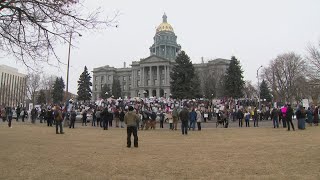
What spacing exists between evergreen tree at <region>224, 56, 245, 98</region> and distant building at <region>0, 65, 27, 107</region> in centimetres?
5455

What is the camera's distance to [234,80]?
6738 centimetres

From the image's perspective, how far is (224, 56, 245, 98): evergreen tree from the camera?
67375mm

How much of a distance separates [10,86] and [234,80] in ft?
234

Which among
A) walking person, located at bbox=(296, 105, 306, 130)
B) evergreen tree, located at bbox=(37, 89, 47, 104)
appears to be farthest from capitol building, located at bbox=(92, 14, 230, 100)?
walking person, located at bbox=(296, 105, 306, 130)

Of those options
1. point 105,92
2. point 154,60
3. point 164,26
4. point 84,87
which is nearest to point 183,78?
point 84,87

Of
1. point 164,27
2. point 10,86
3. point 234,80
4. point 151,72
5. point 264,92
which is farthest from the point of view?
point 164,27

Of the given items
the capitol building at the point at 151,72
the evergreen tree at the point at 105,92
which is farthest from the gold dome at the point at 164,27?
the evergreen tree at the point at 105,92

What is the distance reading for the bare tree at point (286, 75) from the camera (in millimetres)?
75375

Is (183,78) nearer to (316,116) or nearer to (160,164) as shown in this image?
(316,116)

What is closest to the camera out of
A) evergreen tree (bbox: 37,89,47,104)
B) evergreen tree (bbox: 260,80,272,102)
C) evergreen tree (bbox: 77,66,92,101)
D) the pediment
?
evergreen tree (bbox: 260,80,272,102)

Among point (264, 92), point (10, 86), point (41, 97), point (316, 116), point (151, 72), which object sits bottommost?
point (316, 116)

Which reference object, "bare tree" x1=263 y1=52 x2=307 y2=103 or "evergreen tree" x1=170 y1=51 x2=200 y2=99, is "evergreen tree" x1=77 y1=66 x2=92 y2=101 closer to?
"evergreen tree" x1=170 y1=51 x2=200 y2=99

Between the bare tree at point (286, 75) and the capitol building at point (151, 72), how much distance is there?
3183cm

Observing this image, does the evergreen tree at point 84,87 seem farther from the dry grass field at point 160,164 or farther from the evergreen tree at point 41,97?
the dry grass field at point 160,164
